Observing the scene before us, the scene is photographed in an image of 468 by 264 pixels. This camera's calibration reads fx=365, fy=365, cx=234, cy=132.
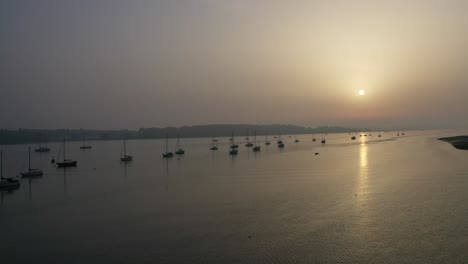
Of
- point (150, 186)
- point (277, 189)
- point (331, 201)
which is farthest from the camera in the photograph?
point (150, 186)

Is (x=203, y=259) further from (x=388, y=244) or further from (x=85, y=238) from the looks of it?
(x=388, y=244)

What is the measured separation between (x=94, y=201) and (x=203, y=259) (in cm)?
1496

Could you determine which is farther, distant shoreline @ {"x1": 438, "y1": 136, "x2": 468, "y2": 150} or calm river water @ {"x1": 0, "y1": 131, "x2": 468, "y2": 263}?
distant shoreline @ {"x1": 438, "y1": 136, "x2": 468, "y2": 150}

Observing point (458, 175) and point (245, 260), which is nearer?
point (245, 260)

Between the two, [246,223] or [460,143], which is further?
[460,143]

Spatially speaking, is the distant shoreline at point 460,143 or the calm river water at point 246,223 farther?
the distant shoreline at point 460,143

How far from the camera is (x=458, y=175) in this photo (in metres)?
31.8

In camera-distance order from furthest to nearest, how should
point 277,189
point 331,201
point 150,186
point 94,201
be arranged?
point 150,186, point 277,189, point 94,201, point 331,201

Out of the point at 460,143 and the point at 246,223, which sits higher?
the point at 460,143

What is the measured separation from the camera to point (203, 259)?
41.6 feet

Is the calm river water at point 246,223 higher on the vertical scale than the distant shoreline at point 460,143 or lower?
lower

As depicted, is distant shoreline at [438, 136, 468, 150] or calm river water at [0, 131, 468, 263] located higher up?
distant shoreline at [438, 136, 468, 150]

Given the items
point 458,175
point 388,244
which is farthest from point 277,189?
point 458,175

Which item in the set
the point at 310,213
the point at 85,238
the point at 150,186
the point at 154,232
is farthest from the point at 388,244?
the point at 150,186
